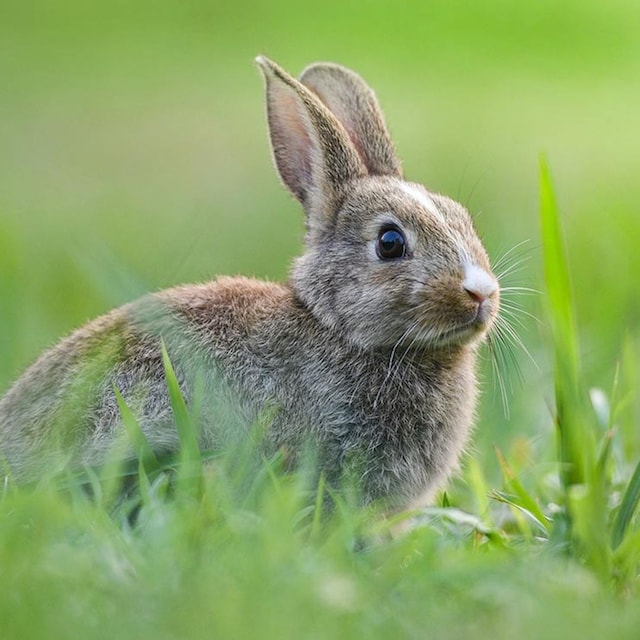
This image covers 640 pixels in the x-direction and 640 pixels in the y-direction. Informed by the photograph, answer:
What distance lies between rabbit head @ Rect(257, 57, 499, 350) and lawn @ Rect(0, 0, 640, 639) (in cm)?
37

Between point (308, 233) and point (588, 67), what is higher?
point (308, 233)

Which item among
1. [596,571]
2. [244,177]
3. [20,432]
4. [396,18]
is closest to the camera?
[596,571]

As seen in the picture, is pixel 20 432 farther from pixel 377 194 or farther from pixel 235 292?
pixel 377 194

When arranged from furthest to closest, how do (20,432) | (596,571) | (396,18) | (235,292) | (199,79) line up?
(396,18) < (199,79) < (235,292) < (20,432) < (596,571)

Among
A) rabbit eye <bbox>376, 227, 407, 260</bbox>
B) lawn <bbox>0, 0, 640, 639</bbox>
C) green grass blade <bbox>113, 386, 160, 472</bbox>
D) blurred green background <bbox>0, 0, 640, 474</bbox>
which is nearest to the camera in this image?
lawn <bbox>0, 0, 640, 639</bbox>

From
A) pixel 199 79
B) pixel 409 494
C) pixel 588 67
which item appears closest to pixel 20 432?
pixel 409 494

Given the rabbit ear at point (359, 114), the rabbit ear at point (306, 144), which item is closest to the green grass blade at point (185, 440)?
the rabbit ear at point (306, 144)

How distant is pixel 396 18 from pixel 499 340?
10169 millimetres

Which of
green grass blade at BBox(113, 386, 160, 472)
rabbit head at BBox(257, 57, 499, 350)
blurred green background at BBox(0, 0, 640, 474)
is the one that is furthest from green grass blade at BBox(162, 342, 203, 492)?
rabbit head at BBox(257, 57, 499, 350)

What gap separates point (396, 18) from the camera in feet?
48.2

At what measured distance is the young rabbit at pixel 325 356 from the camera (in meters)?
4.58

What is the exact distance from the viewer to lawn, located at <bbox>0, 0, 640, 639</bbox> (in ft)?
10.8

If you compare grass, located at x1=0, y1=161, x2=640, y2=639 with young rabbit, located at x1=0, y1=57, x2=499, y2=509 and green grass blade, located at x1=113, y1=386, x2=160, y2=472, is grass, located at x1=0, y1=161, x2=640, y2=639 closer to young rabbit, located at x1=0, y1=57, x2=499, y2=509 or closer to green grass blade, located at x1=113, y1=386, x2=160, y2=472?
green grass blade, located at x1=113, y1=386, x2=160, y2=472

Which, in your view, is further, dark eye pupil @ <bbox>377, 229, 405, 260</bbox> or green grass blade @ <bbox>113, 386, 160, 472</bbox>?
dark eye pupil @ <bbox>377, 229, 405, 260</bbox>
